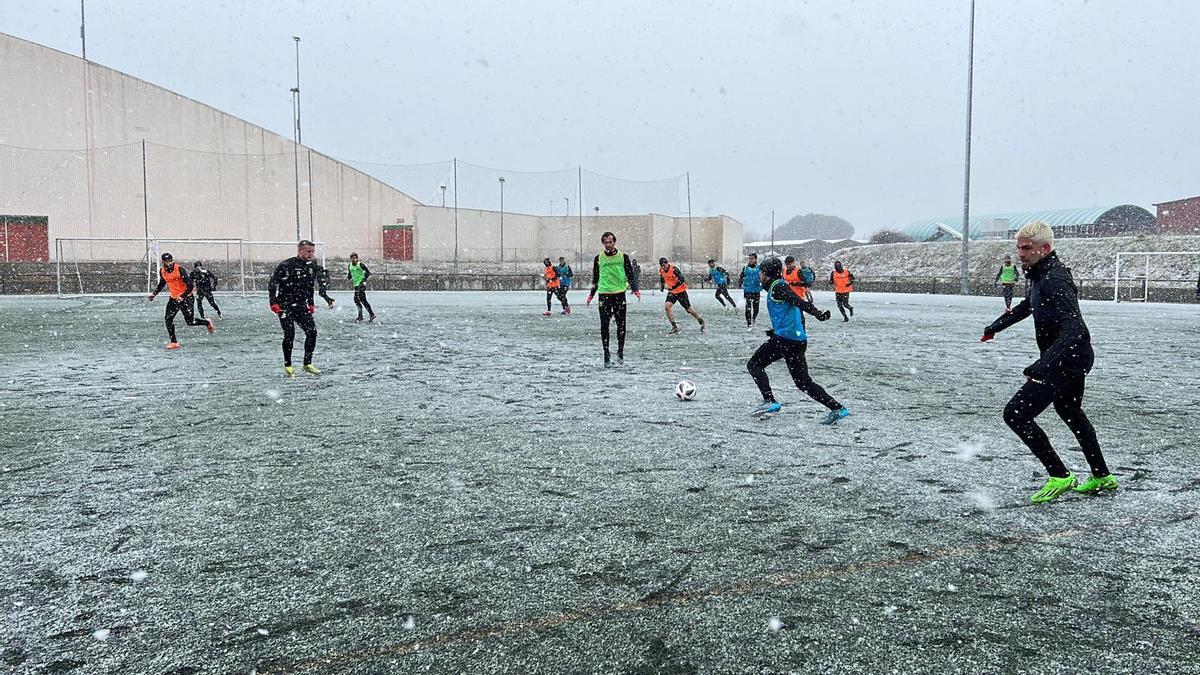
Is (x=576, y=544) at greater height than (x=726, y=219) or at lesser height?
lesser

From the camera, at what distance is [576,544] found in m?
3.74

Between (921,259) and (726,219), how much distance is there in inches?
614

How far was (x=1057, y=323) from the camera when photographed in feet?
14.3

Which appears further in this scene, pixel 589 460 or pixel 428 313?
pixel 428 313

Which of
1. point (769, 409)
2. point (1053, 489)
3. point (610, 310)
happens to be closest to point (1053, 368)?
point (1053, 489)

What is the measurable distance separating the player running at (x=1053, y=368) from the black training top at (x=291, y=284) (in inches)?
320

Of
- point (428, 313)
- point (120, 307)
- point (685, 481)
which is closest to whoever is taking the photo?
point (685, 481)

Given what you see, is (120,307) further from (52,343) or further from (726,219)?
(726,219)

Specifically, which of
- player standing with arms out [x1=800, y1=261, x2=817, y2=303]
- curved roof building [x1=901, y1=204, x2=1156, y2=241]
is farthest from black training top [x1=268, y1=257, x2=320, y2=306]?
curved roof building [x1=901, y1=204, x2=1156, y2=241]

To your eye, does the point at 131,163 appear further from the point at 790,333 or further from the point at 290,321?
the point at 790,333

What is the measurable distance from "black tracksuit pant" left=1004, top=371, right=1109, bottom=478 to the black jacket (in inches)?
2.9

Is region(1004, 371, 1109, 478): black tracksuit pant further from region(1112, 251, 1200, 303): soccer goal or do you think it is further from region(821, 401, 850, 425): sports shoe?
region(1112, 251, 1200, 303): soccer goal

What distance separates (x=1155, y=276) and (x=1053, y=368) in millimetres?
45078

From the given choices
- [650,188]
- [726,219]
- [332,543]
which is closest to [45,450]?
[332,543]
